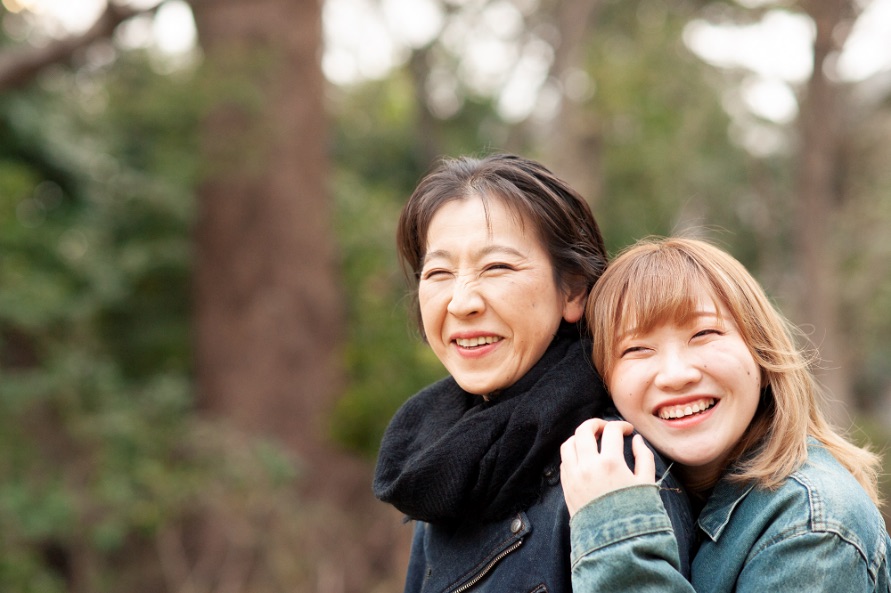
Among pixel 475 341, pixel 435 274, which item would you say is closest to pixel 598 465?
pixel 475 341

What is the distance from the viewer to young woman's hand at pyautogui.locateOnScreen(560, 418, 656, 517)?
69.0 inches

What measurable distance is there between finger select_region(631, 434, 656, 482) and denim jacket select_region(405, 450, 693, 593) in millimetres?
55

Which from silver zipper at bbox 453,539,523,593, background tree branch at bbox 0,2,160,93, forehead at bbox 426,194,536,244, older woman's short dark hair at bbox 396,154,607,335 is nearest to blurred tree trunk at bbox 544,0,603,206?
background tree branch at bbox 0,2,160,93

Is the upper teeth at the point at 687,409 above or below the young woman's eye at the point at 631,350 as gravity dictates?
below

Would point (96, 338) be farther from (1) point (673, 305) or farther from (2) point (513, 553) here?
(1) point (673, 305)

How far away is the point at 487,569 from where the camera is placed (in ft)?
6.48

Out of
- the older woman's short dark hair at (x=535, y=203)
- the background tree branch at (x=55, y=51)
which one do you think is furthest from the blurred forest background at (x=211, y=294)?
the older woman's short dark hair at (x=535, y=203)

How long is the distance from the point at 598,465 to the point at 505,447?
0.78 feet

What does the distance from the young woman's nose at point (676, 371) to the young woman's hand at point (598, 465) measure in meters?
0.12

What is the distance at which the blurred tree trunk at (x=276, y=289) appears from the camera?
8.38 metres

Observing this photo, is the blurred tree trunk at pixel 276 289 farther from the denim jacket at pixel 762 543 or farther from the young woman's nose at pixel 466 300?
the denim jacket at pixel 762 543

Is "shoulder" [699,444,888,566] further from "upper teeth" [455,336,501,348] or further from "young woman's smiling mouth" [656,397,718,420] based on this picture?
"upper teeth" [455,336,501,348]

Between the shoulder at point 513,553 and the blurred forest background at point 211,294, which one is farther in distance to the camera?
the blurred forest background at point 211,294

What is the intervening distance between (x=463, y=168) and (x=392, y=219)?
7.17 metres
